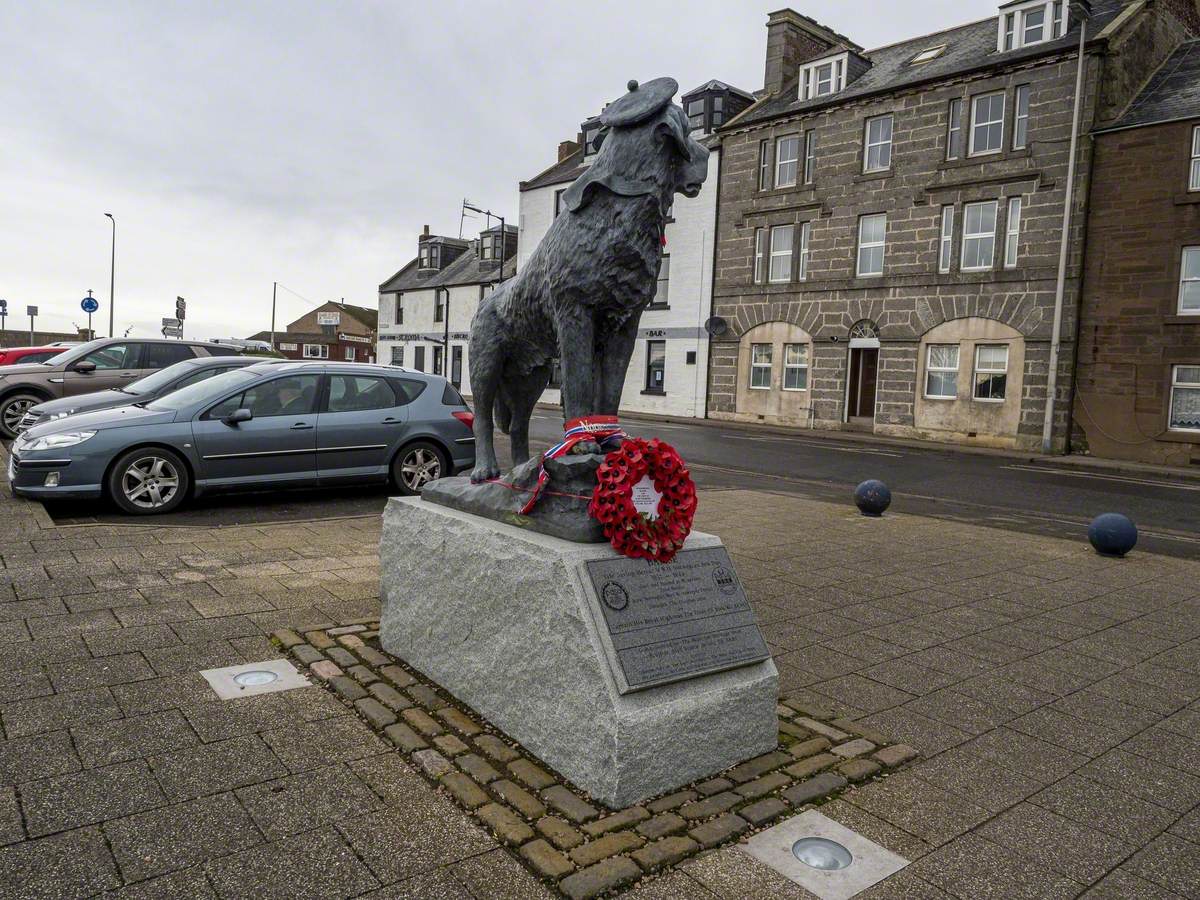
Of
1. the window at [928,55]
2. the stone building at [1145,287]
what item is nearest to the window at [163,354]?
the stone building at [1145,287]

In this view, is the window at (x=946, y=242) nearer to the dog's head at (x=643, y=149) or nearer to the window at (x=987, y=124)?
the window at (x=987, y=124)

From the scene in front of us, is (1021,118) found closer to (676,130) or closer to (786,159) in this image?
(786,159)

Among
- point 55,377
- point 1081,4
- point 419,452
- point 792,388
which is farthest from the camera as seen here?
point 792,388

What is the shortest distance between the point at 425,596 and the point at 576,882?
199 centimetres

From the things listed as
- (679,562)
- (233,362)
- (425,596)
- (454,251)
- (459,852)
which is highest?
(454,251)

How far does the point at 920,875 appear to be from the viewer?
2797mm

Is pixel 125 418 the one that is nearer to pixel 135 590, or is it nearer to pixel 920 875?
pixel 135 590

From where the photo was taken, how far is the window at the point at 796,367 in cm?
2700

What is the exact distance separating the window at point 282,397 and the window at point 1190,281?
62.4 ft

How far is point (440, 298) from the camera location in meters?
45.8

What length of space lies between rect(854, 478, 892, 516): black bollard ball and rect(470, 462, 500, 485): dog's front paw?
6.06 m

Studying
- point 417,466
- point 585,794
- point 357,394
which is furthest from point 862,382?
point 585,794

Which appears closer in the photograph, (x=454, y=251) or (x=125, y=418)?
(x=125, y=418)

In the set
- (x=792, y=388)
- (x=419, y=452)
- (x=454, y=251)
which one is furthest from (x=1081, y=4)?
(x=454, y=251)
